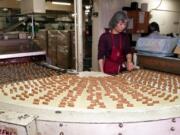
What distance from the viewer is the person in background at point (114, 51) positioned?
101 inches

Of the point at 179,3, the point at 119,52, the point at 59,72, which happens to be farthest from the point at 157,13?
the point at 59,72

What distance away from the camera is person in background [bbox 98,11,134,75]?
2.57 meters

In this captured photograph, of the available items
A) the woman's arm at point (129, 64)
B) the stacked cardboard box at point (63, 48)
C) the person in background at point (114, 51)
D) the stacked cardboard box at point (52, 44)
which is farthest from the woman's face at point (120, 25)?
the stacked cardboard box at point (52, 44)

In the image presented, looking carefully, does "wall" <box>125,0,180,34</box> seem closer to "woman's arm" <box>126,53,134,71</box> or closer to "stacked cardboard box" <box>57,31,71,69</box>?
"stacked cardboard box" <box>57,31,71,69</box>

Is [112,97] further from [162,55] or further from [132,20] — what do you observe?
[132,20]

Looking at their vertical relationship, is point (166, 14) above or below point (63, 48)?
above

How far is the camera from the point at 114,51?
2617mm

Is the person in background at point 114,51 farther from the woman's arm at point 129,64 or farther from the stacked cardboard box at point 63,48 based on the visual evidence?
the stacked cardboard box at point 63,48

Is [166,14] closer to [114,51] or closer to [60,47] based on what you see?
[60,47]

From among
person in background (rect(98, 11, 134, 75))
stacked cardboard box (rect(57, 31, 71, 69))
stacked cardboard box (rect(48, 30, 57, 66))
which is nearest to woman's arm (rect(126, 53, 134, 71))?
person in background (rect(98, 11, 134, 75))

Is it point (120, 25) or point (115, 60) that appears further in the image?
point (115, 60)

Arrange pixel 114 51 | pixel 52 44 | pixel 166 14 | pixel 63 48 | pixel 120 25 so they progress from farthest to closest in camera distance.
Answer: pixel 166 14, pixel 52 44, pixel 63 48, pixel 114 51, pixel 120 25

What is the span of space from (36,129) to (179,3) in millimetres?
7229

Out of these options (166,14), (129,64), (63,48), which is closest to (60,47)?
(63,48)
